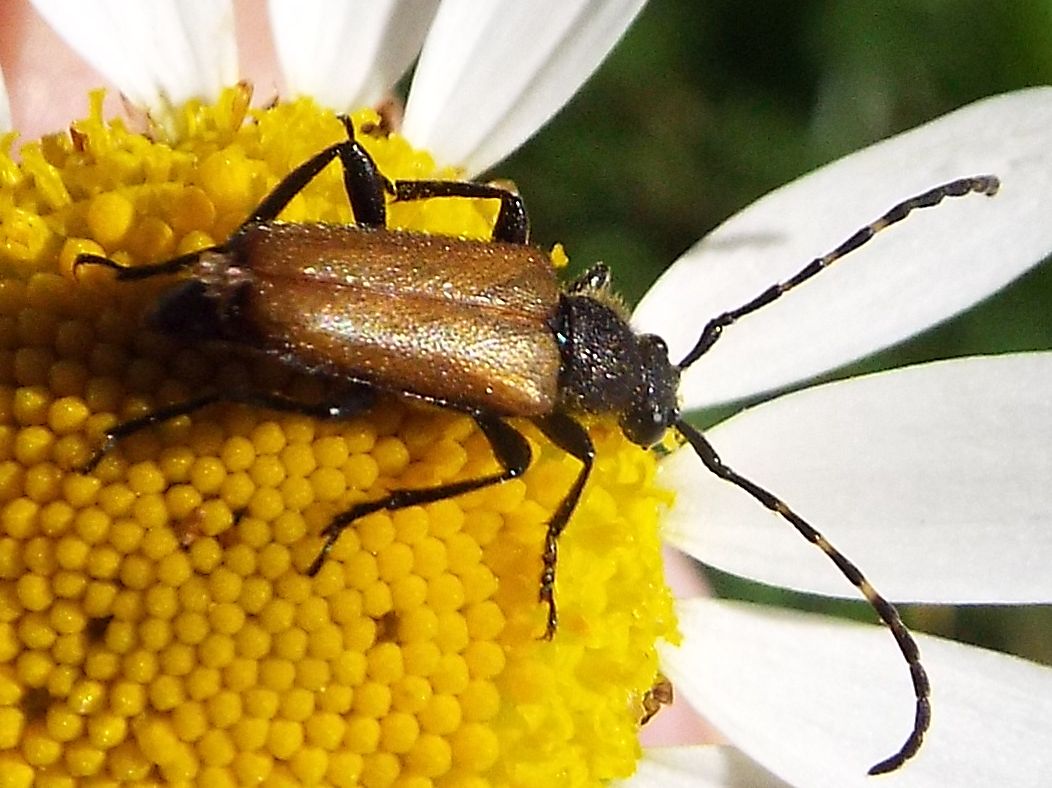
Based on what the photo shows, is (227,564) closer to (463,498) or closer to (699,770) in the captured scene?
(463,498)

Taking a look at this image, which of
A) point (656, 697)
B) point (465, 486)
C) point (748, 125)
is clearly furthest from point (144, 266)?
point (748, 125)

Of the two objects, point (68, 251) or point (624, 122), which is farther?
point (624, 122)

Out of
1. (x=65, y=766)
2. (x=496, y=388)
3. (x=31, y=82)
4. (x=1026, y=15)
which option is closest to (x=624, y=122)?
(x=1026, y=15)

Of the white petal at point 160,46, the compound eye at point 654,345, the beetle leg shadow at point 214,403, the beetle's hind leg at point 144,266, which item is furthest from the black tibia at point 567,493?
the white petal at point 160,46

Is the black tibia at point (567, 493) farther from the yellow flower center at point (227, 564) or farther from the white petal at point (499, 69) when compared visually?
the white petal at point (499, 69)

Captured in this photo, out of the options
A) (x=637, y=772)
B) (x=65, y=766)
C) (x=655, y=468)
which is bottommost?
(x=637, y=772)

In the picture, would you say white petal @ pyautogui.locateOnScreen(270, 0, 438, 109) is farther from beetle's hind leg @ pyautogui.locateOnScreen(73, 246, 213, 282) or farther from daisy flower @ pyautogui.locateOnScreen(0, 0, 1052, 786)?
beetle's hind leg @ pyautogui.locateOnScreen(73, 246, 213, 282)

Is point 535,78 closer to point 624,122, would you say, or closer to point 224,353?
point 224,353
